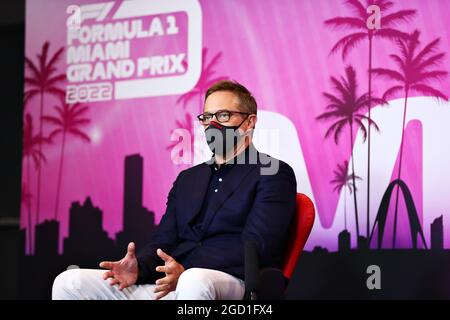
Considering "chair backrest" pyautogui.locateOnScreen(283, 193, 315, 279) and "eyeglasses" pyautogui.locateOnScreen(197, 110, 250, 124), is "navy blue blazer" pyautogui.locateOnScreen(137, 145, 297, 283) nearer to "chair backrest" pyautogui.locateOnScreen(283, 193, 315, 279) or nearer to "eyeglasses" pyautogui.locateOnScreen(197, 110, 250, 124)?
"chair backrest" pyautogui.locateOnScreen(283, 193, 315, 279)

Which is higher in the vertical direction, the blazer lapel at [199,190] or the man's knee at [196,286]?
Answer: the blazer lapel at [199,190]

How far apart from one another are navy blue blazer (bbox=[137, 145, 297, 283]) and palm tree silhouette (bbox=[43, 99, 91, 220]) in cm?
221

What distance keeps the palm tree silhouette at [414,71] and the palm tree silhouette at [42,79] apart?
2531 millimetres

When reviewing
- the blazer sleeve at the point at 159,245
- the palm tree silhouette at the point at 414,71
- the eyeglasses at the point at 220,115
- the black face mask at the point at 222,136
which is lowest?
the blazer sleeve at the point at 159,245

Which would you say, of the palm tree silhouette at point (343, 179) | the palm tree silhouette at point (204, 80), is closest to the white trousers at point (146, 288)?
the palm tree silhouette at point (343, 179)

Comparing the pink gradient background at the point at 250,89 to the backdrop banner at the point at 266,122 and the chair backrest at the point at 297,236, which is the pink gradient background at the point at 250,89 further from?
the chair backrest at the point at 297,236

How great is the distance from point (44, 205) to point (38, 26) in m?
1.43

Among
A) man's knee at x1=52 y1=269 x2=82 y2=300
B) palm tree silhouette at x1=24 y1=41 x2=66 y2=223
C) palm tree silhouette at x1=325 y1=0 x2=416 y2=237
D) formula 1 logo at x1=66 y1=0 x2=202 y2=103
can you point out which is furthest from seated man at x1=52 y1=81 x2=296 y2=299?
palm tree silhouette at x1=24 y1=41 x2=66 y2=223

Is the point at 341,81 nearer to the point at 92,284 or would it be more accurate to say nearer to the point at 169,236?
the point at 169,236

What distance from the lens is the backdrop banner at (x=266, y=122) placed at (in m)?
4.55

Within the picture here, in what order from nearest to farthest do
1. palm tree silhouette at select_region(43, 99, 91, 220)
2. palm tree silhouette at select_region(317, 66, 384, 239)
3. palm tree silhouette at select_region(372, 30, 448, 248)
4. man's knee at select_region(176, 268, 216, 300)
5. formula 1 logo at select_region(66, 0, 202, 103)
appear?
1. man's knee at select_region(176, 268, 216, 300)
2. palm tree silhouette at select_region(372, 30, 448, 248)
3. palm tree silhouette at select_region(317, 66, 384, 239)
4. formula 1 logo at select_region(66, 0, 202, 103)
5. palm tree silhouette at select_region(43, 99, 91, 220)

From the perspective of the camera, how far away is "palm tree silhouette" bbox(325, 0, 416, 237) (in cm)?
464

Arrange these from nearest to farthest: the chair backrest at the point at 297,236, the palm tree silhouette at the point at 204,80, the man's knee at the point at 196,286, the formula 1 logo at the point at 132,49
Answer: the man's knee at the point at 196,286, the chair backrest at the point at 297,236, the palm tree silhouette at the point at 204,80, the formula 1 logo at the point at 132,49

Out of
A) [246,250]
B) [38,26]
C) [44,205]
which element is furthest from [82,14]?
[246,250]
